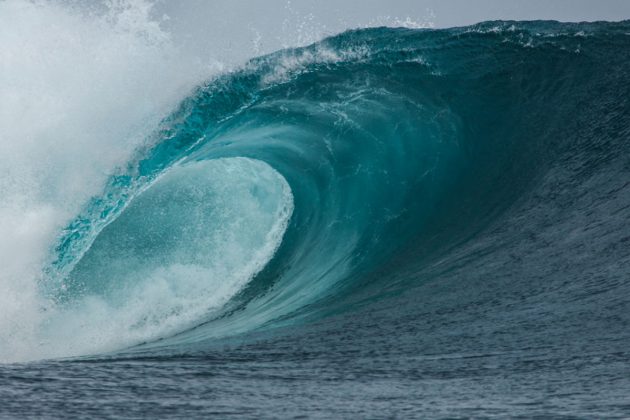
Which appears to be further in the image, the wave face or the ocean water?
the wave face

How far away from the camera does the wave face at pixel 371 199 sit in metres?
6.56

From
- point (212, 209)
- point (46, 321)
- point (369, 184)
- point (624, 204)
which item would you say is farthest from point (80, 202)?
point (624, 204)

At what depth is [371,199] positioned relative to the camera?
10.4 metres

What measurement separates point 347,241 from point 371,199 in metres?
1.11

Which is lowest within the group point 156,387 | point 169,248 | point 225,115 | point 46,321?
point 156,387

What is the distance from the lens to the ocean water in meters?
3.06

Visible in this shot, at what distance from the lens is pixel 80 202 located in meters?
9.50

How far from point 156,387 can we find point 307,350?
64.9 inches

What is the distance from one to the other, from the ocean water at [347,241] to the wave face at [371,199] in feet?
0.13

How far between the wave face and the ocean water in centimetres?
4

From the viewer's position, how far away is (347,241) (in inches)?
379

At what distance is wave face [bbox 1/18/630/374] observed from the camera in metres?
6.56

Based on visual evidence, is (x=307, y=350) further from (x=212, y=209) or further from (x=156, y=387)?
(x=212, y=209)

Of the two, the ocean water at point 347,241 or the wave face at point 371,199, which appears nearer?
the ocean water at point 347,241
